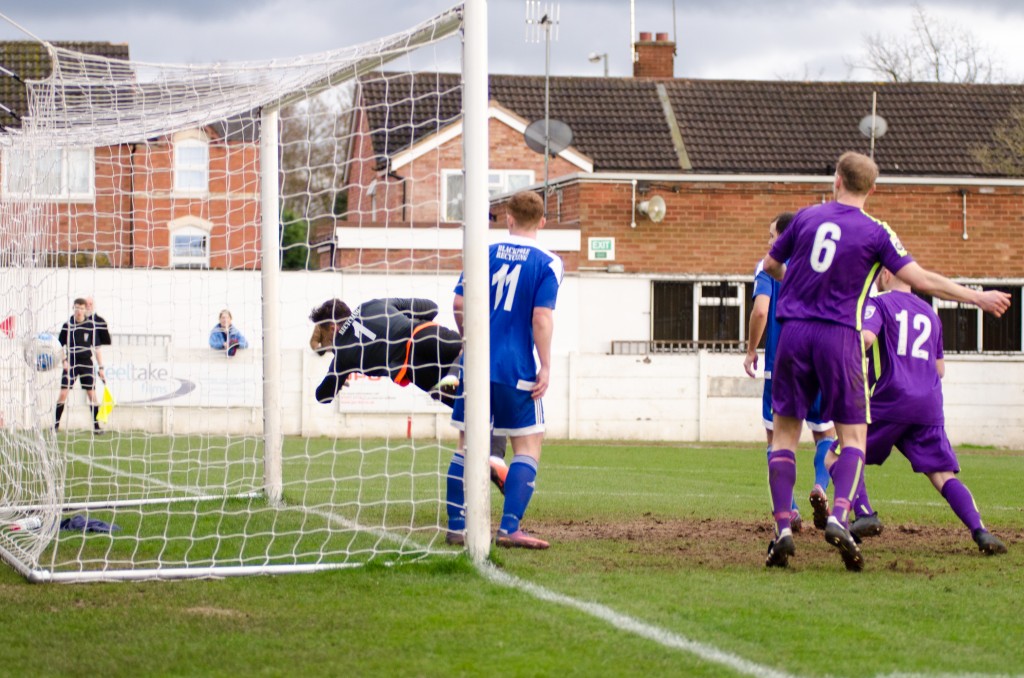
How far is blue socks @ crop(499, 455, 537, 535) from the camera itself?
291 inches

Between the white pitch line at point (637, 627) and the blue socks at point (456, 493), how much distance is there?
100 centimetres

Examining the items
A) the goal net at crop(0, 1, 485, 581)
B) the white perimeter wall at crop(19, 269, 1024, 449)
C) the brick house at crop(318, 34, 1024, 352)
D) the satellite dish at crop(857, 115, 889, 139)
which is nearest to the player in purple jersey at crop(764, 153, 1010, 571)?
the goal net at crop(0, 1, 485, 581)

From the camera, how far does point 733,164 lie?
108 ft

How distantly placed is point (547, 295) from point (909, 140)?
96.5 feet

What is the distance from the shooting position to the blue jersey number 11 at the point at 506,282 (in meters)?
7.40

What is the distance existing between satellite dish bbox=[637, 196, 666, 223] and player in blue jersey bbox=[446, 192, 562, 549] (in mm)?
20514

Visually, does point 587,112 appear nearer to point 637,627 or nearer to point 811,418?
point 811,418

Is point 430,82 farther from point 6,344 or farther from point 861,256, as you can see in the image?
point 861,256

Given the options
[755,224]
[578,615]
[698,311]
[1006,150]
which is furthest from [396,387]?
[1006,150]

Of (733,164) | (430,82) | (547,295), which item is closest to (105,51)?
(430,82)

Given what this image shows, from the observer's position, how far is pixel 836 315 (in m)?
6.75

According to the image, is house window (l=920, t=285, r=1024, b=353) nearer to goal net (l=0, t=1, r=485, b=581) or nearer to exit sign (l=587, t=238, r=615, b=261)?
exit sign (l=587, t=238, r=615, b=261)

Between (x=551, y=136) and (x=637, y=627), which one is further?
(x=551, y=136)

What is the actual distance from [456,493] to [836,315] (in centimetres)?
236
